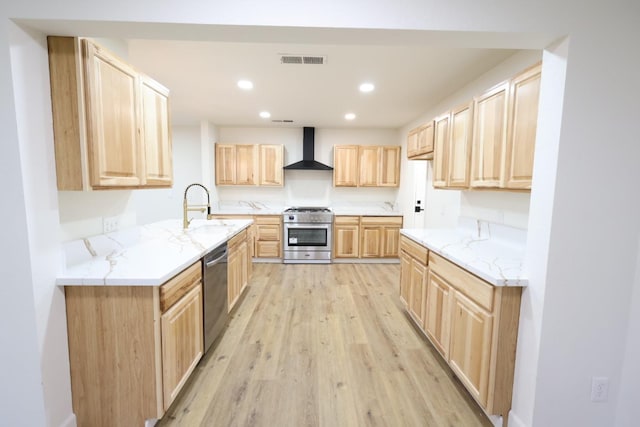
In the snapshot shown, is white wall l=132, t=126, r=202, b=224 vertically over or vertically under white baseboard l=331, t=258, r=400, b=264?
over

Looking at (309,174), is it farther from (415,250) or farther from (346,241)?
(415,250)

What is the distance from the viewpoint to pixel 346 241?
4926 mm

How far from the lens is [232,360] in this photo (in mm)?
2186

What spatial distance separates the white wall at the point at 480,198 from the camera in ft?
7.16

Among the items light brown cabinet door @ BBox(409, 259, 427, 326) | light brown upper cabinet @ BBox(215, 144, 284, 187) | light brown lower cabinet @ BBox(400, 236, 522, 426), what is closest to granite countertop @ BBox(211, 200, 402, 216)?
light brown upper cabinet @ BBox(215, 144, 284, 187)

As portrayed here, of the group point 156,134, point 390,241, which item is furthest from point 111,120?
point 390,241

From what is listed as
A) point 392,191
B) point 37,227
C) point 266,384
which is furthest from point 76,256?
point 392,191

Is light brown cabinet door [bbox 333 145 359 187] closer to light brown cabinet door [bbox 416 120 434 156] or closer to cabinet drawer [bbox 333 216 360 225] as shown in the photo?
cabinet drawer [bbox 333 216 360 225]

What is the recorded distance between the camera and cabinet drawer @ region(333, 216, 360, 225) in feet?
16.1

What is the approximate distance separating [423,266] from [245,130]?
169 inches

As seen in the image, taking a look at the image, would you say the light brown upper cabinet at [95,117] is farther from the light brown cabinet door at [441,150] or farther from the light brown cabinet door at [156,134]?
the light brown cabinet door at [441,150]

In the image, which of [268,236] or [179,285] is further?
[268,236]

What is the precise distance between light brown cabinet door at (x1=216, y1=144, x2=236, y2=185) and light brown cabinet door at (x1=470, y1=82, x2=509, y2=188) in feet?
13.2

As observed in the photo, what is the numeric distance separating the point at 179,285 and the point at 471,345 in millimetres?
1840
